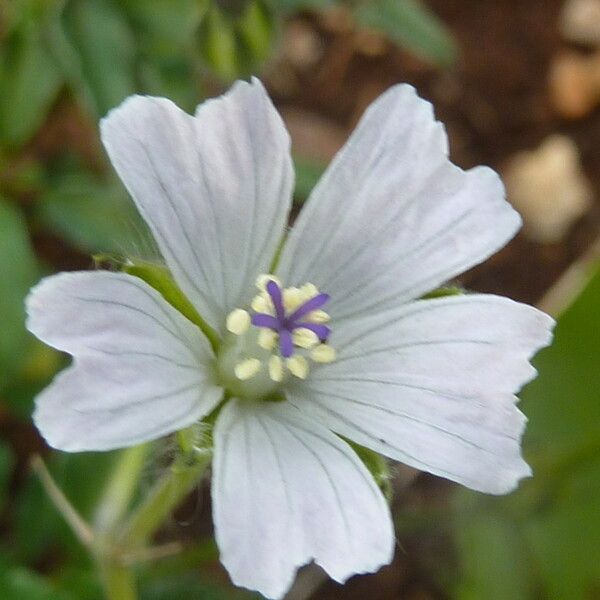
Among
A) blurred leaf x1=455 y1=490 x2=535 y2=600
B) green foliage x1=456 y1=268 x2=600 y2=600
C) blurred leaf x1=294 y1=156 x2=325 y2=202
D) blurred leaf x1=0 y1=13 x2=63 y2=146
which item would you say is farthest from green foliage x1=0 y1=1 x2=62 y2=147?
blurred leaf x1=455 y1=490 x2=535 y2=600

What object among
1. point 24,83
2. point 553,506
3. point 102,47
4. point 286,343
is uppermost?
point 286,343

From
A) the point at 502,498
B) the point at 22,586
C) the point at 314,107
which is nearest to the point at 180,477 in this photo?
the point at 22,586

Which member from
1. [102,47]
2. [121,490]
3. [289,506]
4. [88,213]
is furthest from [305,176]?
[289,506]

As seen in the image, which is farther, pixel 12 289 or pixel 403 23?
pixel 403 23

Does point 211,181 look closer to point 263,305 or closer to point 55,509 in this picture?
point 263,305

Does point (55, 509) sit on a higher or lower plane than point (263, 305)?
lower

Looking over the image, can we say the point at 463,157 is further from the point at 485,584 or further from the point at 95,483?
the point at 95,483

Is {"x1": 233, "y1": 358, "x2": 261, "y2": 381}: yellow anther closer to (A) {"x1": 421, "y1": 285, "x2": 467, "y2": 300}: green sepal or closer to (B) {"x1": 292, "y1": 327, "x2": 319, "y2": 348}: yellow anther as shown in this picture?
(B) {"x1": 292, "y1": 327, "x2": 319, "y2": 348}: yellow anther
